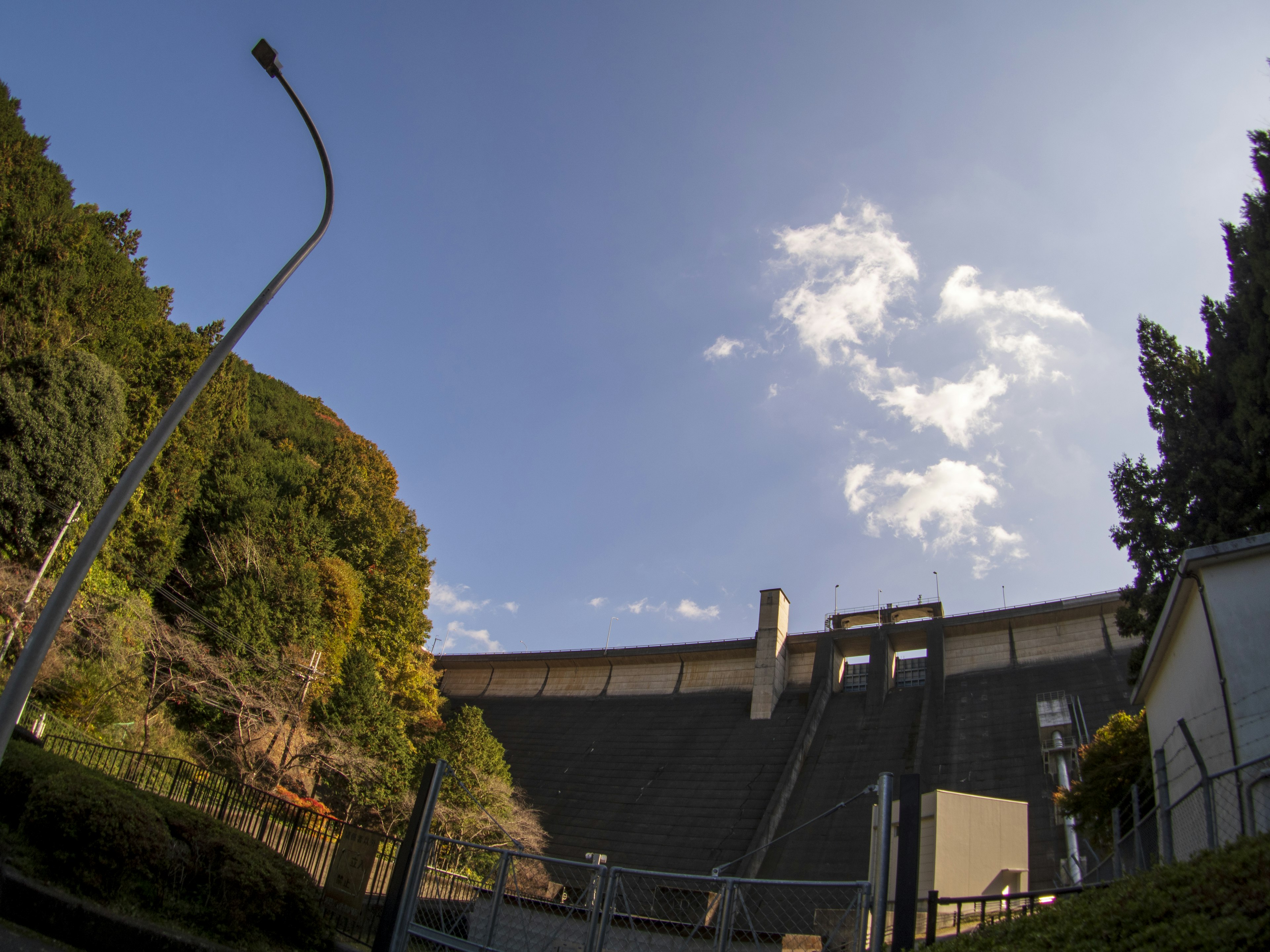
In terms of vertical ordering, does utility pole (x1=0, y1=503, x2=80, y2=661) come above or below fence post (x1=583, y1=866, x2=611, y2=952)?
above

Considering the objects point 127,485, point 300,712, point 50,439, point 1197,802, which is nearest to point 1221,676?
point 1197,802

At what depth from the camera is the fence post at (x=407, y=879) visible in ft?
21.6

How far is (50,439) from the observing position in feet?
68.2

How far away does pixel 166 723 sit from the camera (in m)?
20.8

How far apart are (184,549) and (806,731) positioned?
25.2 metres

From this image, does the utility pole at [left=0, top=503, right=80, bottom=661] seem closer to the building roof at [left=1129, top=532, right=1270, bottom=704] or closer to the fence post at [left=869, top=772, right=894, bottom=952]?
the fence post at [left=869, top=772, right=894, bottom=952]

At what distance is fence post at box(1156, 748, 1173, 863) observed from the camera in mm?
6652

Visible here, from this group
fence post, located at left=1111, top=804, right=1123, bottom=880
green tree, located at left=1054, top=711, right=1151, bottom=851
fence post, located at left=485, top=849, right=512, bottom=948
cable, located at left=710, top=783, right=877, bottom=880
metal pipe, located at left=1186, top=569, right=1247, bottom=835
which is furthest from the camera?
green tree, located at left=1054, top=711, right=1151, bottom=851

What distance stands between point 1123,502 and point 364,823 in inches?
807

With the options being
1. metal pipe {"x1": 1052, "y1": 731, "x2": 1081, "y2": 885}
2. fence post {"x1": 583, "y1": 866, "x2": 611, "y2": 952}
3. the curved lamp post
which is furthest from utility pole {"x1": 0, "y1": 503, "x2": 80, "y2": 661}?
metal pipe {"x1": 1052, "y1": 731, "x2": 1081, "y2": 885}

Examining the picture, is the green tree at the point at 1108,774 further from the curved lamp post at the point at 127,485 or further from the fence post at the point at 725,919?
the curved lamp post at the point at 127,485

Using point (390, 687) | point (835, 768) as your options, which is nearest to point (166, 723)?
point (390, 687)

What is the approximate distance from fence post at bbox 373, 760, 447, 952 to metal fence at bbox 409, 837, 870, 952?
0.36 feet

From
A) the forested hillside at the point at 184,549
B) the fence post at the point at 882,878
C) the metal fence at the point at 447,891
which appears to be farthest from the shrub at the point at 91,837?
the forested hillside at the point at 184,549
